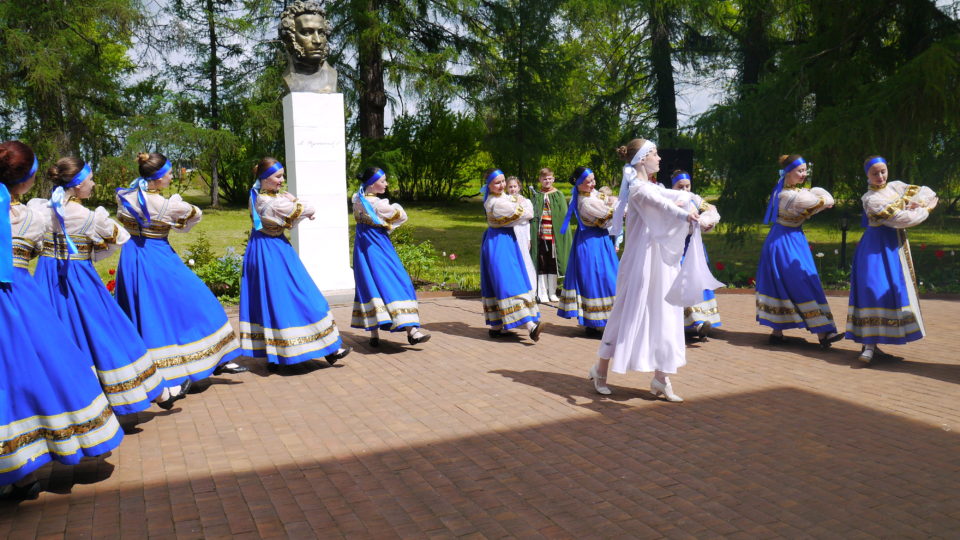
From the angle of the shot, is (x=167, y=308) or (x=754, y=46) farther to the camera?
(x=754, y=46)

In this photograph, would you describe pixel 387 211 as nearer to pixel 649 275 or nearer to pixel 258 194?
pixel 258 194

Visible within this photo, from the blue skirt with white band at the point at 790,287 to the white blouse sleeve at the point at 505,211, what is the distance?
2671 millimetres

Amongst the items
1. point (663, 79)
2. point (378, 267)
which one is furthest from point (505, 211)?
point (663, 79)

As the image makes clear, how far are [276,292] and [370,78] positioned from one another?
19.9 meters

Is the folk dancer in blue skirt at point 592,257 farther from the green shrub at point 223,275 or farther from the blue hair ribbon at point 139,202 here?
the green shrub at point 223,275

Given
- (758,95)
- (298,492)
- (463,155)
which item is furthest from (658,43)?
(298,492)

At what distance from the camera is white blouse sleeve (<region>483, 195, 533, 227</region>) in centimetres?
855

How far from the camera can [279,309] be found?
712 centimetres

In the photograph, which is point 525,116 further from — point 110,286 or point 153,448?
point 153,448

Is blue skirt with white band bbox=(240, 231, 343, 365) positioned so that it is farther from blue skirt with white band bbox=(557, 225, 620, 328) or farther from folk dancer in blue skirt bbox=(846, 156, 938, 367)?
folk dancer in blue skirt bbox=(846, 156, 938, 367)

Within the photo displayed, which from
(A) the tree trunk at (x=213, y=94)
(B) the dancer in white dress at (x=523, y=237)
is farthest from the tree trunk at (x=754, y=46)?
(A) the tree trunk at (x=213, y=94)

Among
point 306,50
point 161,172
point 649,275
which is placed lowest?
point 649,275

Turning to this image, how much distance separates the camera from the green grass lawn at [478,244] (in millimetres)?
13875

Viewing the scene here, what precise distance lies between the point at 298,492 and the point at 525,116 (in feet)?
73.9
